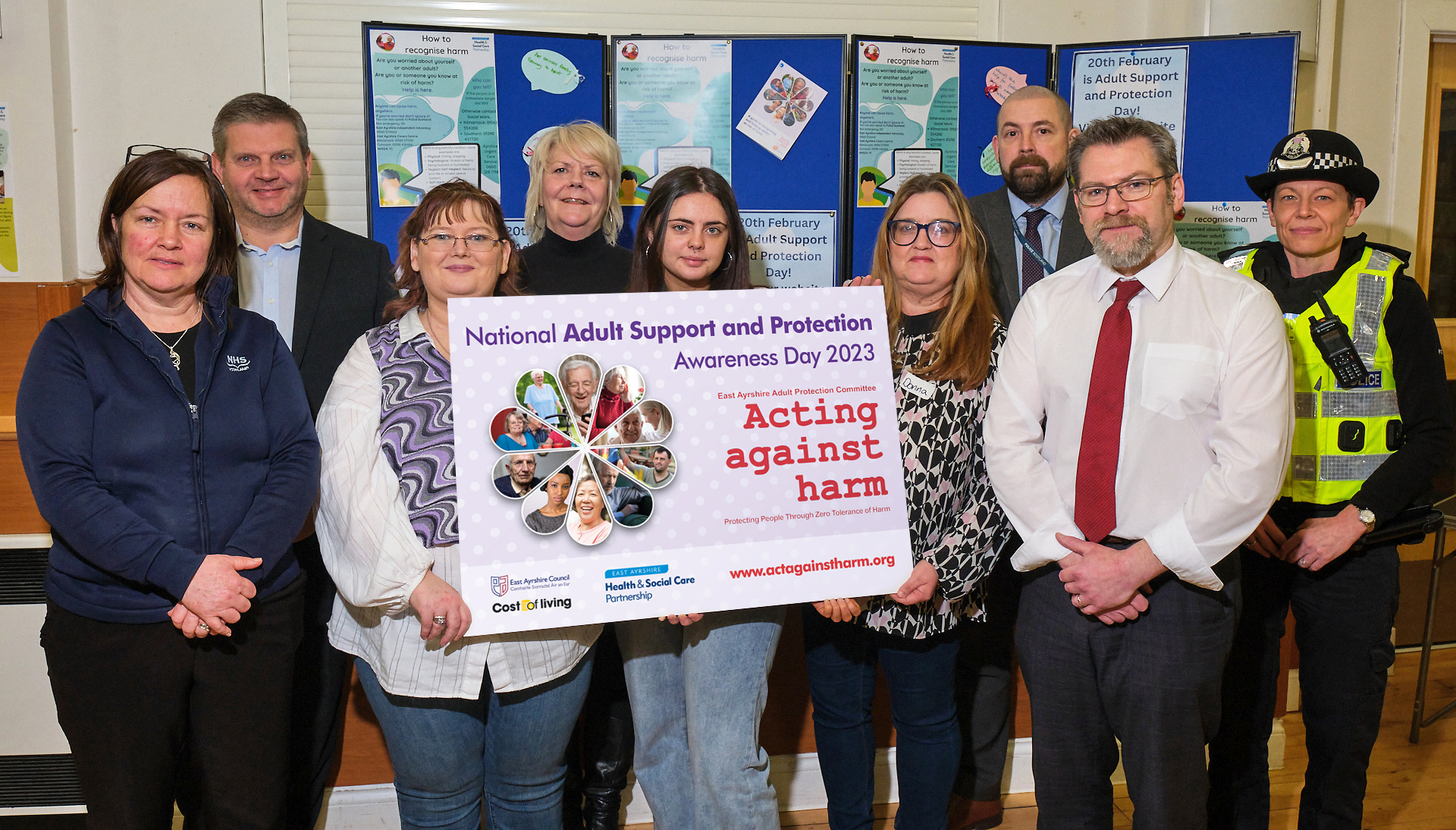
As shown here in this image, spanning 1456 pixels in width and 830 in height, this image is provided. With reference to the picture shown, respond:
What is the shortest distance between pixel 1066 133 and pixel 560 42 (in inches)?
67.6

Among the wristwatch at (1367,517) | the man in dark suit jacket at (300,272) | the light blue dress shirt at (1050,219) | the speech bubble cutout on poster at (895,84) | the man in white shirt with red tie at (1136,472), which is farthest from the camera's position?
the speech bubble cutout on poster at (895,84)

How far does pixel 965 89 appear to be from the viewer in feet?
11.3

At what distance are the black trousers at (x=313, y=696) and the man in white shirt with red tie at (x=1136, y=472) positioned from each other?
1.78 metres

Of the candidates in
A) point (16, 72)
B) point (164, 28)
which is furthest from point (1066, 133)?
point (16, 72)

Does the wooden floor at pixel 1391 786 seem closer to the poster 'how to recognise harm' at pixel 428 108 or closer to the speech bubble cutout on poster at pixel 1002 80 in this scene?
the poster 'how to recognise harm' at pixel 428 108

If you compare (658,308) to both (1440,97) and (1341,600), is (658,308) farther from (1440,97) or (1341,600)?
(1440,97)

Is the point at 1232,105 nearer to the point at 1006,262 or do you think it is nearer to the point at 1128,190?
the point at 1006,262

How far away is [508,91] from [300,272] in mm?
1092

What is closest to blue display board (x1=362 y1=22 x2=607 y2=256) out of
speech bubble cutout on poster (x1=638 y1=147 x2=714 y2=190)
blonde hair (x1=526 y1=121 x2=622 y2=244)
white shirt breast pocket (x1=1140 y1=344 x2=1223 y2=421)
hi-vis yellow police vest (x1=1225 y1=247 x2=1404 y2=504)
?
speech bubble cutout on poster (x1=638 y1=147 x2=714 y2=190)

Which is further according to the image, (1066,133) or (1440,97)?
(1440,97)

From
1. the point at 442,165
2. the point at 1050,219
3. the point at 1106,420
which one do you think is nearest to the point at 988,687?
the point at 1106,420

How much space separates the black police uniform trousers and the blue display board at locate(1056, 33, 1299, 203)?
1.49 m

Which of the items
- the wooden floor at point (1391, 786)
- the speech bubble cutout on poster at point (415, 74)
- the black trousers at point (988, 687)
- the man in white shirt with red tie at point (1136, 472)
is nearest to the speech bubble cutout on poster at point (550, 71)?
the speech bubble cutout on poster at point (415, 74)

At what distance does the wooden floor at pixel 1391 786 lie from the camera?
9.81 feet
